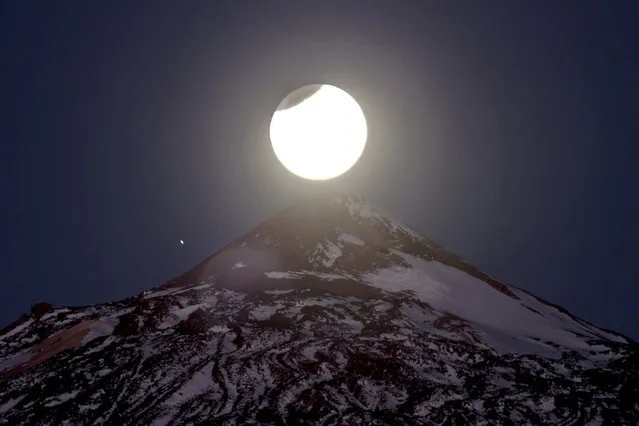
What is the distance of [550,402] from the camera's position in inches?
2183

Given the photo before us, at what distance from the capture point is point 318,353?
61.4 metres

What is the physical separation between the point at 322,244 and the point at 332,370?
43881 millimetres

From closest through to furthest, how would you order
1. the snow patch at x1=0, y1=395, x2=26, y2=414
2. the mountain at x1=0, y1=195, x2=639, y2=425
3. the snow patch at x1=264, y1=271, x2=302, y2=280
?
1. the mountain at x1=0, y1=195, x2=639, y2=425
2. the snow patch at x1=0, y1=395, x2=26, y2=414
3. the snow patch at x1=264, y1=271, x2=302, y2=280

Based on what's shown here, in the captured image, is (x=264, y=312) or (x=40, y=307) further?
(x=40, y=307)

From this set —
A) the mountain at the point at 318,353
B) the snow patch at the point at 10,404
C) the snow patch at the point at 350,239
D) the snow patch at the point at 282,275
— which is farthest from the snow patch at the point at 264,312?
the snow patch at the point at 350,239

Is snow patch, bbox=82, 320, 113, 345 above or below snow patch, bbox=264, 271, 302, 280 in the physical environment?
below

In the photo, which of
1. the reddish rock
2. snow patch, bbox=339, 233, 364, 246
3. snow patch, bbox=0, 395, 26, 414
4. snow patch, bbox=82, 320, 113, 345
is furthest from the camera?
snow patch, bbox=339, 233, 364, 246

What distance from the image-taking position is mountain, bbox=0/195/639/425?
172 feet

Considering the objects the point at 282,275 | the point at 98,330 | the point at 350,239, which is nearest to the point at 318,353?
the point at 98,330

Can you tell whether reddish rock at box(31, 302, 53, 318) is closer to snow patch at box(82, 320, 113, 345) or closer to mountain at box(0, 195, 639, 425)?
mountain at box(0, 195, 639, 425)

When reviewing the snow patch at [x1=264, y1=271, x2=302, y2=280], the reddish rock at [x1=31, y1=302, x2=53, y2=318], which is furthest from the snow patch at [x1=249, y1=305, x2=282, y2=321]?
the reddish rock at [x1=31, y1=302, x2=53, y2=318]

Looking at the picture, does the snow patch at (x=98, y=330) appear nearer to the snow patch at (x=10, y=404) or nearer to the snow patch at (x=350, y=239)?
the snow patch at (x=10, y=404)

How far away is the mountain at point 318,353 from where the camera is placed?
52562 mm

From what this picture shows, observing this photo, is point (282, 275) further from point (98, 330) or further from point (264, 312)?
point (98, 330)
